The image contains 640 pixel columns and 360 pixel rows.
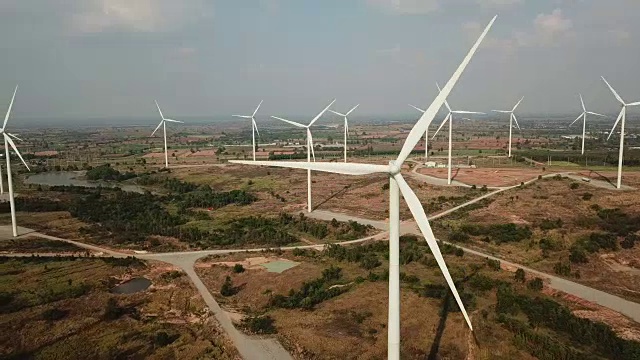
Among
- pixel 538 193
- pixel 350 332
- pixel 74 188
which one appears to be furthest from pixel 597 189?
pixel 74 188

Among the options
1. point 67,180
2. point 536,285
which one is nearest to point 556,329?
point 536,285

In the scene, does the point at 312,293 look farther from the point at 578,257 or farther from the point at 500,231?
the point at 500,231

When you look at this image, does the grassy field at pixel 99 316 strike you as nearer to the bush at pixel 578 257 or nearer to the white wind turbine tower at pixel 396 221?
the white wind turbine tower at pixel 396 221

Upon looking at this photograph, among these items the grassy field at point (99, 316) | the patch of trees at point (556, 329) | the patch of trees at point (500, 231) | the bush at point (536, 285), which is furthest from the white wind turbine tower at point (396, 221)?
the patch of trees at point (500, 231)

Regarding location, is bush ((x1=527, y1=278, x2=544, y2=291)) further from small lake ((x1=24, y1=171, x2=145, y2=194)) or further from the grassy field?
small lake ((x1=24, y1=171, x2=145, y2=194))

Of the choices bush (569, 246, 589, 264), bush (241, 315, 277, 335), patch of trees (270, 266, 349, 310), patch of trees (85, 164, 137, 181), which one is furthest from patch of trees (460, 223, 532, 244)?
patch of trees (85, 164, 137, 181)
